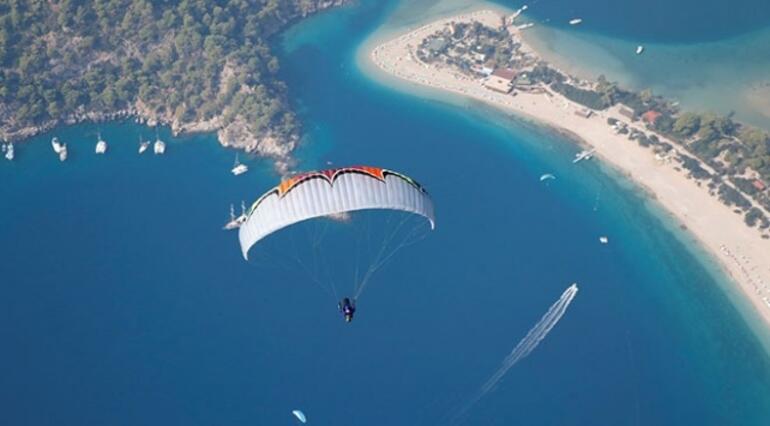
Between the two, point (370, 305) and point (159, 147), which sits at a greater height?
point (159, 147)

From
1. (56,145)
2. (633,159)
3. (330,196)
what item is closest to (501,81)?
(633,159)

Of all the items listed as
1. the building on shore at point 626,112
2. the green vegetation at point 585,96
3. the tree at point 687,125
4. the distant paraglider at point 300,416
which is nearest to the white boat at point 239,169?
the distant paraglider at point 300,416

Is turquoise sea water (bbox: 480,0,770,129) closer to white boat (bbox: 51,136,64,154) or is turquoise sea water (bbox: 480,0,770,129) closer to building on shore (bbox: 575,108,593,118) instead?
building on shore (bbox: 575,108,593,118)

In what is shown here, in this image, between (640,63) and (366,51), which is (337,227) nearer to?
(366,51)

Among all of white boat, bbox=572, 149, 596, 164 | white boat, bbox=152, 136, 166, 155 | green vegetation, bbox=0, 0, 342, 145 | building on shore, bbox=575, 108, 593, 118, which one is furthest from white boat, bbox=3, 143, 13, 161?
building on shore, bbox=575, 108, 593, 118

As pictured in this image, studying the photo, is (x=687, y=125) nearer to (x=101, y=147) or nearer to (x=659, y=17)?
(x=659, y=17)

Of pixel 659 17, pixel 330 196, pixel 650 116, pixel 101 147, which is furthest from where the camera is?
pixel 659 17
